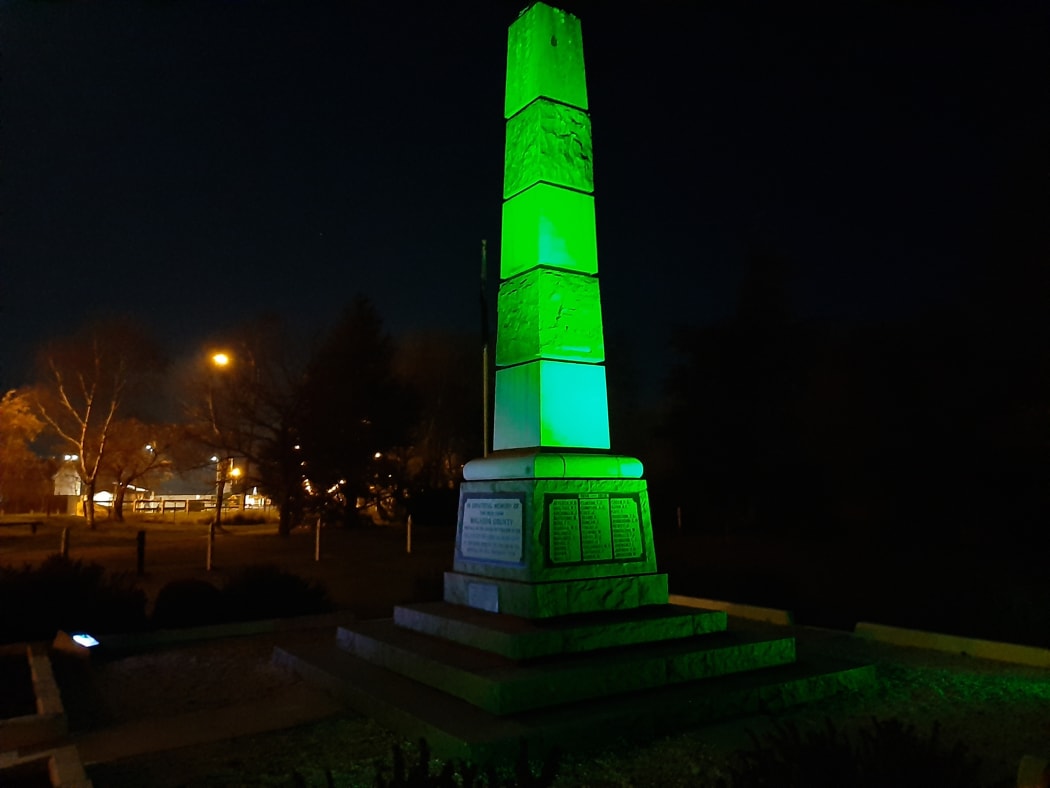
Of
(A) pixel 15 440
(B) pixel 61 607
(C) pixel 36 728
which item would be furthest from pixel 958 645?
(A) pixel 15 440

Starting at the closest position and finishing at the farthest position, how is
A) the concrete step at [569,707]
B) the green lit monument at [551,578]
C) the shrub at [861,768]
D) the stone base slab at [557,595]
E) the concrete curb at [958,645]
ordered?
the shrub at [861,768], the concrete step at [569,707], the green lit monument at [551,578], the stone base slab at [557,595], the concrete curb at [958,645]

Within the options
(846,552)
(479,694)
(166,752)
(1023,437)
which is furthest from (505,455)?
(846,552)

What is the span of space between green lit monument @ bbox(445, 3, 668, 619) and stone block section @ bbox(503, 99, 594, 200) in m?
0.01

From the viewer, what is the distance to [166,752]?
196 inches

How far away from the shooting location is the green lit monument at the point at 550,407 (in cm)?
649

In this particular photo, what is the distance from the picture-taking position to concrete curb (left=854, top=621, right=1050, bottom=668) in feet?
24.4

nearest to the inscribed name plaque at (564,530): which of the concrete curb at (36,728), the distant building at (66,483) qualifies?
the concrete curb at (36,728)

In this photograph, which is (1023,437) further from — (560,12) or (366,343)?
(366,343)

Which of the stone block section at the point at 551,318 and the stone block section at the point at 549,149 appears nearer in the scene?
the stone block section at the point at 551,318

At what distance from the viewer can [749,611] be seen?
10680 millimetres

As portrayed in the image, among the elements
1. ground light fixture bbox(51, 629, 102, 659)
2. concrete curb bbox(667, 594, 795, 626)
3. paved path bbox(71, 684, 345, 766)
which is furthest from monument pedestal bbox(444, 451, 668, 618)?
ground light fixture bbox(51, 629, 102, 659)

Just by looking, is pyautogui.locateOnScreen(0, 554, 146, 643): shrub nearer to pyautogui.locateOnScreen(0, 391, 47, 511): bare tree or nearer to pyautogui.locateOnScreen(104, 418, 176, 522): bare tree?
pyautogui.locateOnScreen(104, 418, 176, 522): bare tree

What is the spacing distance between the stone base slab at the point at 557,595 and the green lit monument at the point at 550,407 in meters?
0.01

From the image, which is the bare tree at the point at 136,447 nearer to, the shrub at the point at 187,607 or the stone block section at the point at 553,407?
the shrub at the point at 187,607
